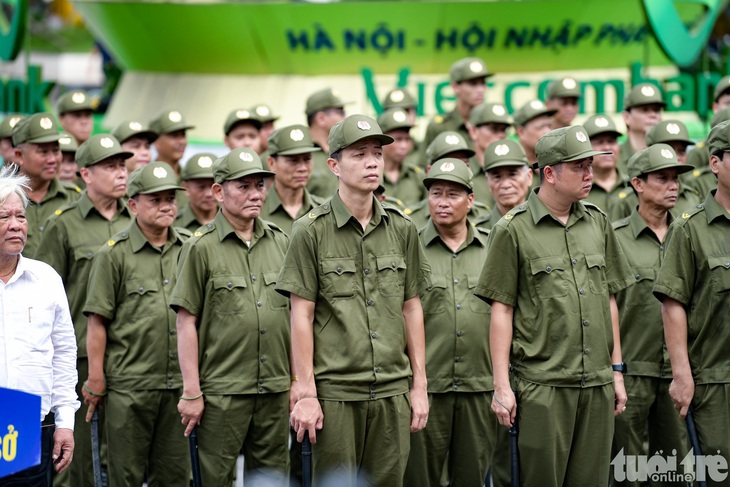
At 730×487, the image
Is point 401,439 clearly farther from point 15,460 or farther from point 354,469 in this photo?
point 15,460

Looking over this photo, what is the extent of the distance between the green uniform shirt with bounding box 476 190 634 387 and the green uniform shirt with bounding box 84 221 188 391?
218 cm

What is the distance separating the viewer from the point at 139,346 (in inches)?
282

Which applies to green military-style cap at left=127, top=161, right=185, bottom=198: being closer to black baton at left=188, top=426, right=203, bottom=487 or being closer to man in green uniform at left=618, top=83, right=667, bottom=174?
black baton at left=188, top=426, right=203, bottom=487

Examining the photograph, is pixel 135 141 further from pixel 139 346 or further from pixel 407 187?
pixel 139 346

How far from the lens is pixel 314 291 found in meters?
5.73

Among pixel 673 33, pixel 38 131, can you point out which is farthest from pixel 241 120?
pixel 673 33

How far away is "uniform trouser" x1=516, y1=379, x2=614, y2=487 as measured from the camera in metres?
5.97

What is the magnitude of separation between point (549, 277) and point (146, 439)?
9.15 feet

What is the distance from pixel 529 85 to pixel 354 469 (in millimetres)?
9823

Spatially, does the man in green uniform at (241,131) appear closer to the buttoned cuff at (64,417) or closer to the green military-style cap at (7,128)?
the green military-style cap at (7,128)

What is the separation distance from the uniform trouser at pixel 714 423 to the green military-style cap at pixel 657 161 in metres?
1.61

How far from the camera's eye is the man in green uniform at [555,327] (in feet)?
19.6

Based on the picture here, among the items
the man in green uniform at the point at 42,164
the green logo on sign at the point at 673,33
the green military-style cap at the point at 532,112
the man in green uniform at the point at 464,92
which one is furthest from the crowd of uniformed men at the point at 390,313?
the green logo on sign at the point at 673,33

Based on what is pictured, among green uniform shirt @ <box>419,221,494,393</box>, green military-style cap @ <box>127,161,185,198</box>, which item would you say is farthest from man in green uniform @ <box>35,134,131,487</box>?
green uniform shirt @ <box>419,221,494,393</box>
